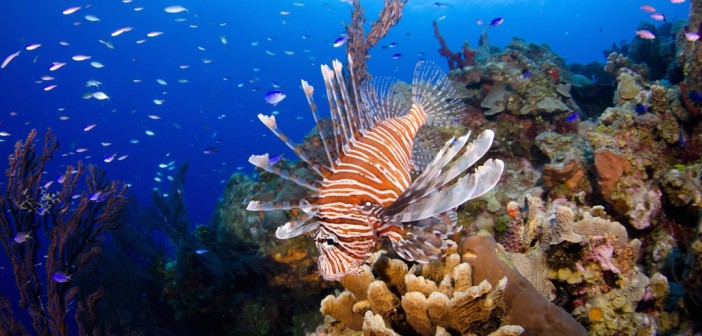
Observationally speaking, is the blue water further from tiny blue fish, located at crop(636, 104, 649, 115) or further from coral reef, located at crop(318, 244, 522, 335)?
coral reef, located at crop(318, 244, 522, 335)

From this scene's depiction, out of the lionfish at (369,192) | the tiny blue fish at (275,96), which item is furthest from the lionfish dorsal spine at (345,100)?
the tiny blue fish at (275,96)

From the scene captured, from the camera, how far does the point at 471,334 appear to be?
1695 mm

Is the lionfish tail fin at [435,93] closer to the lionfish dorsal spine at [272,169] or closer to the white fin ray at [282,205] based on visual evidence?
the lionfish dorsal spine at [272,169]

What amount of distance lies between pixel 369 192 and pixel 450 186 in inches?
22.0

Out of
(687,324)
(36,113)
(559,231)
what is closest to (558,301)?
(559,231)

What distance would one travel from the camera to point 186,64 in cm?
4681

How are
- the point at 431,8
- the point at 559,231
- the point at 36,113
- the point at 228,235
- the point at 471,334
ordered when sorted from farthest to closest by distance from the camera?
1. the point at 431,8
2. the point at 36,113
3. the point at 228,235
4. the point at 559,231
5. the point at 471,334

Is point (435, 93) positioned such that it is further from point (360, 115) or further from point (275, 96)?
point (275, 96)

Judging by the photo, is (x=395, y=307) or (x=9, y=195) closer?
(x=395, y=307)

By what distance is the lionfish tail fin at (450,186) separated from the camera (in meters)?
1.32

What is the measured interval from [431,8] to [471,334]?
219ft

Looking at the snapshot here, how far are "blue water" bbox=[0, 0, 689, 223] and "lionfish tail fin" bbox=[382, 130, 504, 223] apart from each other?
3501 centimetres

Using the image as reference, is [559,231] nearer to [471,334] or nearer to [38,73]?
[471,334]

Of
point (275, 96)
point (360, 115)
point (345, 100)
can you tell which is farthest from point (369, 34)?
point (345, 100)
